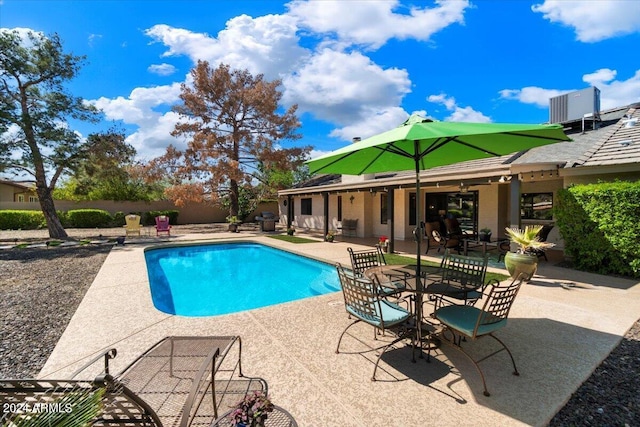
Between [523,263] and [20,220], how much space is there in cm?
2677

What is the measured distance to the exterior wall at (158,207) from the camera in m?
20.8

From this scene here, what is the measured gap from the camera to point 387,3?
278 inches

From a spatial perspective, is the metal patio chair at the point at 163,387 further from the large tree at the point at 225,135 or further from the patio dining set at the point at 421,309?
the large tree at the point at 225,135

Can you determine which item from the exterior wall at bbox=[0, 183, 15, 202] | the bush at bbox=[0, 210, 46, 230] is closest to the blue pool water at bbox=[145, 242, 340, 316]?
the bush at bbox=[0, 210, 46, 230]

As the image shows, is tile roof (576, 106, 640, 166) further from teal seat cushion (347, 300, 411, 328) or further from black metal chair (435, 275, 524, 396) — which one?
teal seat cushion (347, 300, 411, 328)

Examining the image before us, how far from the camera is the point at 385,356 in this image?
10.9ft

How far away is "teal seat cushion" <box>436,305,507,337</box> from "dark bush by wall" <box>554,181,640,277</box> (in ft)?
19.2

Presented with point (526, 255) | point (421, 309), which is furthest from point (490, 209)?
point (421, 309)

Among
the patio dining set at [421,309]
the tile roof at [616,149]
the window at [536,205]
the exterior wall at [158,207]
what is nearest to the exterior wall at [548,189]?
the window at [536,205]

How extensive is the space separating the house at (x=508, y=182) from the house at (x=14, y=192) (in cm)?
2875

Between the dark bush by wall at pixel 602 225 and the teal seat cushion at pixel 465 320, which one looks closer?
the teal seat cushion at pixel 465 320

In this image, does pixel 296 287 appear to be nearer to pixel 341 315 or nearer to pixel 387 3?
pixel 341 315

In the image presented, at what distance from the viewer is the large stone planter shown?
6.10 metres

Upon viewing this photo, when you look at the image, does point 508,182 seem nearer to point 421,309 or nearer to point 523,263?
point 523,263
